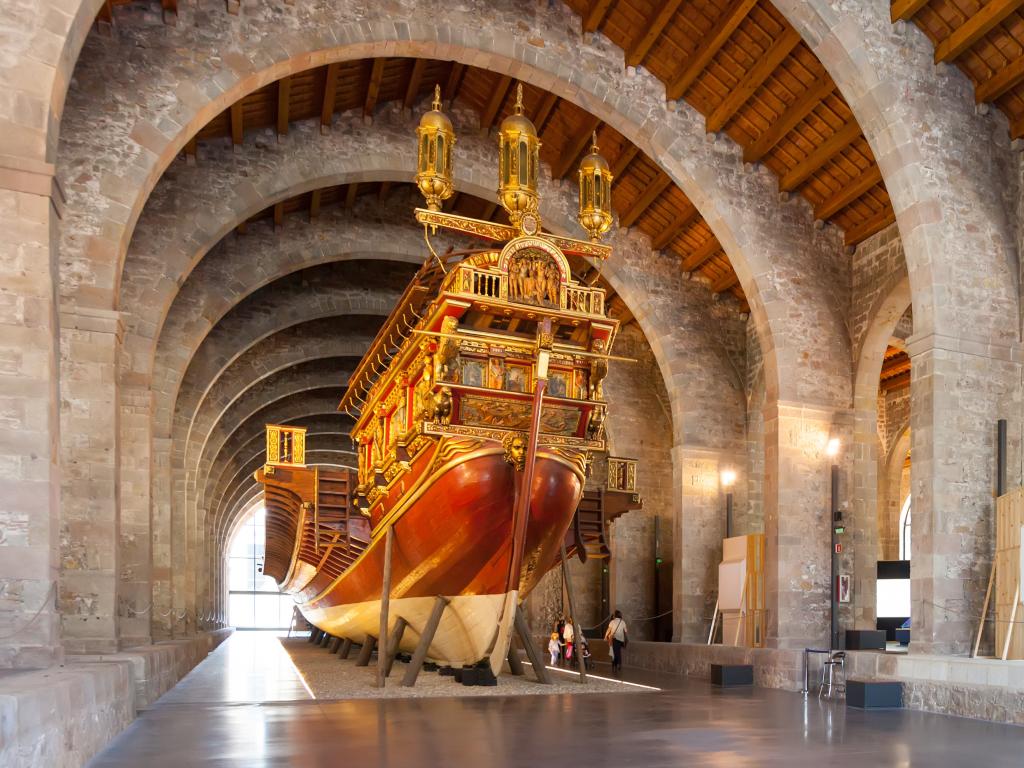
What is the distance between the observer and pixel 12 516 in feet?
23.7

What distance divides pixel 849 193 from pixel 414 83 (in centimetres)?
769

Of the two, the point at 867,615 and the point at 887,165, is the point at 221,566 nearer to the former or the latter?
the point at 867,615

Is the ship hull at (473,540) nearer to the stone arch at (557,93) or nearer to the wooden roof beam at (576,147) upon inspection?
the stone arch at (557,93)

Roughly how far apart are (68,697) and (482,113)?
47.4 ft

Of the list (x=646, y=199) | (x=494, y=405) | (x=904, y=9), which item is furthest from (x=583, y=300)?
(x=646, y=199)

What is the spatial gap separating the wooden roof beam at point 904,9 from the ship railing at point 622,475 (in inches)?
333

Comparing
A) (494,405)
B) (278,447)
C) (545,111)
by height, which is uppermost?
(545,111)

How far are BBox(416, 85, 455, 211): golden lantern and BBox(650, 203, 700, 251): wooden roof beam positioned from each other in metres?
7.24

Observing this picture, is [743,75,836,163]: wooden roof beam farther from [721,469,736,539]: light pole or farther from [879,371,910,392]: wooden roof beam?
[879,371,910,392]: wooden roof beam

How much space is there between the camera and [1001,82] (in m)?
12.4

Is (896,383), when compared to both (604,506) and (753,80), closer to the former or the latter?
(604,506)

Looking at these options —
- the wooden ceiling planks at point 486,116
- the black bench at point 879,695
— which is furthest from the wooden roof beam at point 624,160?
the black bench at point 879,695

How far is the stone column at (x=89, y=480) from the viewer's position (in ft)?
36.4

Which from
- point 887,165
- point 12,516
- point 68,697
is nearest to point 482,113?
point 887,165
